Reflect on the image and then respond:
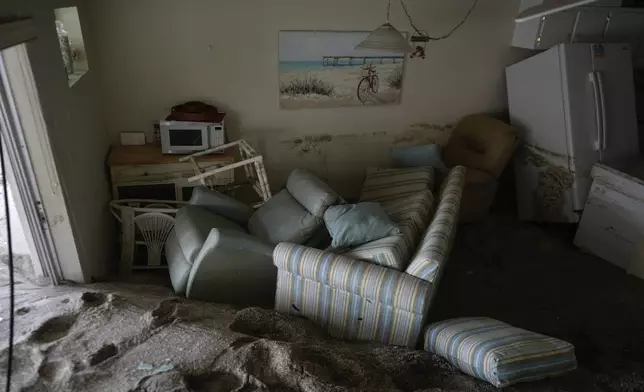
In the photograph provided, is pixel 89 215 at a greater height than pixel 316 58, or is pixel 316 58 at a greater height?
pixel 316 58

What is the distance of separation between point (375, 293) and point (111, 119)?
8.18 feet

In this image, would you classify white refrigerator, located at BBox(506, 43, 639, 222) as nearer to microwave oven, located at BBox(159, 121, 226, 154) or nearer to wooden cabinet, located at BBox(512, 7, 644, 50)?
wooden cabinet, located at BBox(512, 7, 644, 50)

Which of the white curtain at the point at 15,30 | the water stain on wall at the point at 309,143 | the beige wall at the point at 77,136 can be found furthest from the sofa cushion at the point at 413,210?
the white curtain at the point at 15,30

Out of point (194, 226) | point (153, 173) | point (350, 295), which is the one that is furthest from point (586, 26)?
point (153, 173)

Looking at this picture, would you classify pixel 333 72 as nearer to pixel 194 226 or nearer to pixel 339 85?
pixel 339 85

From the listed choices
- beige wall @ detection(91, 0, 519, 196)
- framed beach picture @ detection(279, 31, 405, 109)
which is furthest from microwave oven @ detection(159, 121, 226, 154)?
framed beach picture @ detection(279, 31, 405, 109)

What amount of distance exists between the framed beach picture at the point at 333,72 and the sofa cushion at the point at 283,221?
102 centimetres

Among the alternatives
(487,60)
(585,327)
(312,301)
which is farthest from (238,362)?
(487,60)

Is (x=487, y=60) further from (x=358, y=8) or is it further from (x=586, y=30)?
(x=358, y=8)

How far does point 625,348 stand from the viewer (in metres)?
2.90

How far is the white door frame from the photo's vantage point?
2311 millimetres

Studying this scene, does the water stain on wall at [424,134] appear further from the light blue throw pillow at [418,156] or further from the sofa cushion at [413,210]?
the sofa cushion at [413,210]

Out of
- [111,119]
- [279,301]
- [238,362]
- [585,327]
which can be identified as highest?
[111,119]

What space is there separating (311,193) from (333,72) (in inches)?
51.7
